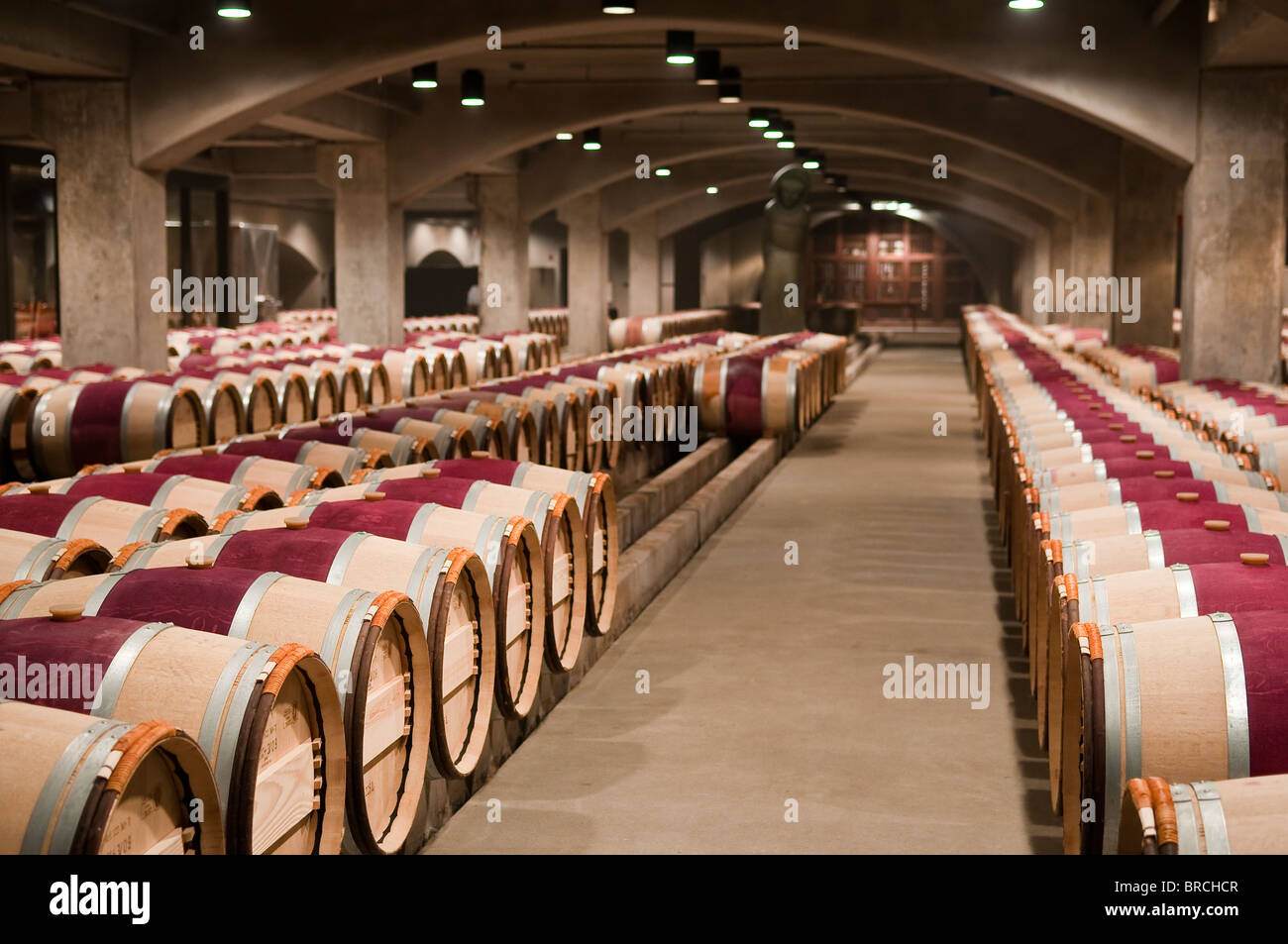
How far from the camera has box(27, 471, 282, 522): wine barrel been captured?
17.0 feet

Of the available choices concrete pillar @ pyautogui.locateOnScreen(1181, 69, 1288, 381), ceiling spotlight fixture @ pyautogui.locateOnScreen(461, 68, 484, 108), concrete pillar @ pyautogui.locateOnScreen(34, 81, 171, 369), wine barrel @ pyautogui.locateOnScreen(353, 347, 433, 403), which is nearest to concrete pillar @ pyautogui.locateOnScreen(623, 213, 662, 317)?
ceiling spotlight fixture @ pyautogui.locateOnScreen(461, 68, 484, 108)

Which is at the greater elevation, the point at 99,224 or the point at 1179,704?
the point at 99,224

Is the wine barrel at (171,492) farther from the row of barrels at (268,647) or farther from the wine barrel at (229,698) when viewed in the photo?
the wine barrel at (229,698)

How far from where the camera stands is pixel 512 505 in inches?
206

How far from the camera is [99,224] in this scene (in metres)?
12.8

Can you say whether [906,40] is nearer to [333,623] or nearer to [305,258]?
[333,623]

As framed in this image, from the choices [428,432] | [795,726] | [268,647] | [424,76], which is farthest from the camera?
[424,76]

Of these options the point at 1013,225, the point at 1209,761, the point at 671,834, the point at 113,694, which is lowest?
the point at 671,834

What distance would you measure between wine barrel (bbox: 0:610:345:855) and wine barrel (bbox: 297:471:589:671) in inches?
78.5

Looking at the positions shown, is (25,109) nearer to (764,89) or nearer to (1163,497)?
(764,89)

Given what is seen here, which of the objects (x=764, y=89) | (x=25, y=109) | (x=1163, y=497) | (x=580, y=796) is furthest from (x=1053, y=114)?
(x=580, y=796)

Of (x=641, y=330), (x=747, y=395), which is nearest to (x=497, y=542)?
(x=747, y=395)

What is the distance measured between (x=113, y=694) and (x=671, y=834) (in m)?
1.97

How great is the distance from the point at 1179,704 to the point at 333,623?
190 cm
